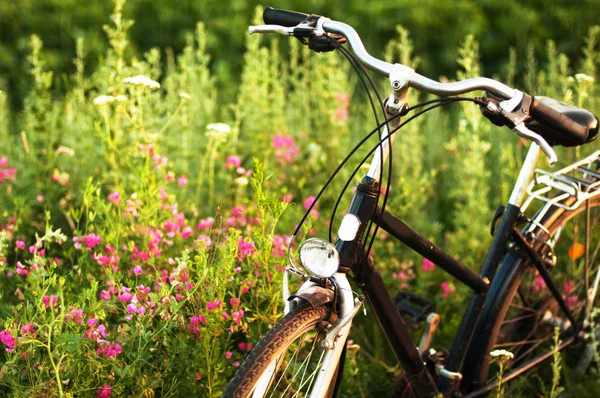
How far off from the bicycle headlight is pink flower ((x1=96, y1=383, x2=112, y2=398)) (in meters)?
0.70

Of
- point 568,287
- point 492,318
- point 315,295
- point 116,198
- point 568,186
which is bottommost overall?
point 568,287

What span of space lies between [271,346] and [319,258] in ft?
0.88

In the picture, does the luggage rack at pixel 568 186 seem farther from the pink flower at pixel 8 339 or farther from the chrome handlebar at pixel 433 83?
the pink flower at pixel 8 339

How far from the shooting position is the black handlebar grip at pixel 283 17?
92.4 inches

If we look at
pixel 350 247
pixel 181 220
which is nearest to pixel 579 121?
pixel 350 247

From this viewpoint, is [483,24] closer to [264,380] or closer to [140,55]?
[140,55]

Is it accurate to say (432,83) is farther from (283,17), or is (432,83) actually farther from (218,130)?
(218,130)

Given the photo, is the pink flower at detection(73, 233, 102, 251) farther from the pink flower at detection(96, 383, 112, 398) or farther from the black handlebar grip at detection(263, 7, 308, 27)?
the black handlebar grip at detection(263, 7, 308, 27)

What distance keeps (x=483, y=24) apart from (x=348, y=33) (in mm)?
4911

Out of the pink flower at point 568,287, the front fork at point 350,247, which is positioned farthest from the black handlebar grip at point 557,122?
the pink flower at point 568,287

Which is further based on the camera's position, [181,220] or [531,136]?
[181,220]

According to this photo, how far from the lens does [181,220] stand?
10.8ft

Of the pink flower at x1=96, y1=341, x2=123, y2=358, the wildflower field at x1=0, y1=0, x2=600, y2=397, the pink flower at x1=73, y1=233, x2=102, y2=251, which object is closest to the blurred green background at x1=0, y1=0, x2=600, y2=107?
the wildflower field at x1=0, y1=0, x2=600, y2=397

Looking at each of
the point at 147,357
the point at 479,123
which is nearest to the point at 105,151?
the point at 147,357
